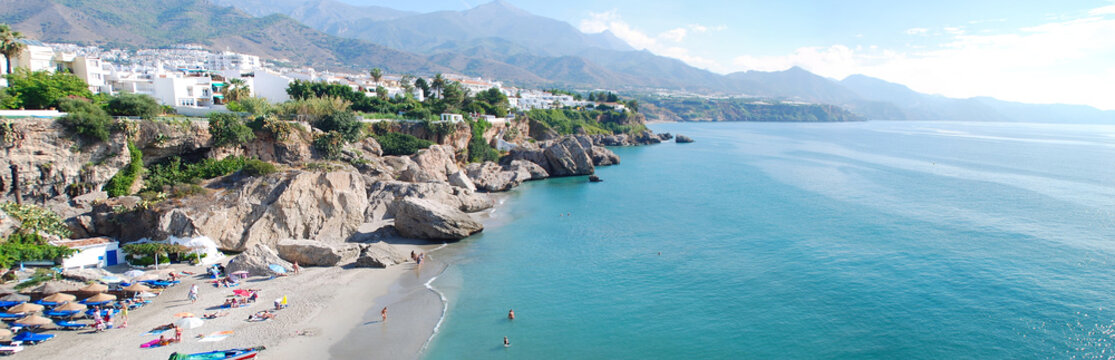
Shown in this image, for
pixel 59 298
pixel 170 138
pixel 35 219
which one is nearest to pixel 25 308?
pixel 59 298

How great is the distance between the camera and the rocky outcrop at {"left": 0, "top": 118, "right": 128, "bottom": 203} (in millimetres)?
27969

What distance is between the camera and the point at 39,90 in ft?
112

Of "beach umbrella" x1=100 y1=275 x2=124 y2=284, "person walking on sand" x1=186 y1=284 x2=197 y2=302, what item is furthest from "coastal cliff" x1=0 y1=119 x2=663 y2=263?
"person walking on sand" x1=186 y1=284 x2=197 y2=302

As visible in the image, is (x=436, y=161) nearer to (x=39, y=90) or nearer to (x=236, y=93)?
(x=236, y=93)

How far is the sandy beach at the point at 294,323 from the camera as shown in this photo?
1862cm

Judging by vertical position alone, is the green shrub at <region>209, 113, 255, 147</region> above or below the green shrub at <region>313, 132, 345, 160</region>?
above

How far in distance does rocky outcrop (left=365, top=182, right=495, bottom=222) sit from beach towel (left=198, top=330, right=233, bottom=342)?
55.9ft

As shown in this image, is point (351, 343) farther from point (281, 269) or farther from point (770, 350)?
point (770, 350)

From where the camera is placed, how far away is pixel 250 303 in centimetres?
2261

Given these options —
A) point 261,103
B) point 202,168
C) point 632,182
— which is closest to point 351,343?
point 202,168

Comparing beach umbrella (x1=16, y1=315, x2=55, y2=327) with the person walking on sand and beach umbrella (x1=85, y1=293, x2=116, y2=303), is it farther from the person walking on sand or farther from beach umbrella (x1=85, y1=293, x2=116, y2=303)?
the person walking on sand

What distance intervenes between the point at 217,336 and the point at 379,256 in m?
9.82

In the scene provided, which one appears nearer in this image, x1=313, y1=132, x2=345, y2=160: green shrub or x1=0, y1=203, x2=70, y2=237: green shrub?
x1=0, y1=203, x2=70, y2=237: green shrub

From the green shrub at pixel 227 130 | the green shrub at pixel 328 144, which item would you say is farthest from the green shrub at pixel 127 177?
the green shrub at pixel 328 144
